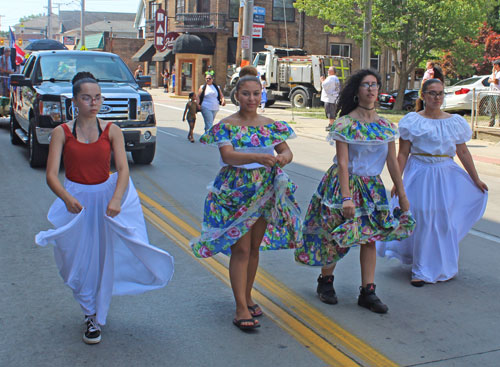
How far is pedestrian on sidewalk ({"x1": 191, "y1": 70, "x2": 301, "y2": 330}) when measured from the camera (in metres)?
4.44

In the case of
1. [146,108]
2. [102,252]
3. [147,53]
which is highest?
[147,53]

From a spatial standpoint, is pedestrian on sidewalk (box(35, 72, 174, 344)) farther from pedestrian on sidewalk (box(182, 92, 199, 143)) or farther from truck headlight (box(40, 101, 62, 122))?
pedestrian on sidewalk (box(182, 92, 199, 143))

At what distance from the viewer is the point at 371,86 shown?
4.91 m

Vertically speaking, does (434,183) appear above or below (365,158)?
below

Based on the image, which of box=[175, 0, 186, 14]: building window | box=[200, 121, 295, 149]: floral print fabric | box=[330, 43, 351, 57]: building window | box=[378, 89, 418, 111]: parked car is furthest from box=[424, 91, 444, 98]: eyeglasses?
box=[175, 0, 186, 14]: building window

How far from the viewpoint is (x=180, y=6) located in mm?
44906

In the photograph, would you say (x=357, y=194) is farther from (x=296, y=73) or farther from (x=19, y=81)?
(x=296, y=73)

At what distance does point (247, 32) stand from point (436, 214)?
19.4 metres

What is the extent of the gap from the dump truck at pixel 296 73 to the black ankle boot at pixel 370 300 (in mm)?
25009

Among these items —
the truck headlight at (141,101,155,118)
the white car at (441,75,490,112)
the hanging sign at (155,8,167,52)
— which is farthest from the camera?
the hanging sign at (155,8,167,52)

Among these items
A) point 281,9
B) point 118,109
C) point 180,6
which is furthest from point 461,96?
point 180,6

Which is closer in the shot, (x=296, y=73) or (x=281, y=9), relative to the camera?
(x=296, y=73)

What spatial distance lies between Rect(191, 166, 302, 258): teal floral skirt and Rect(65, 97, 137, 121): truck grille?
261 inches

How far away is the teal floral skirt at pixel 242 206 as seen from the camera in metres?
4.46
